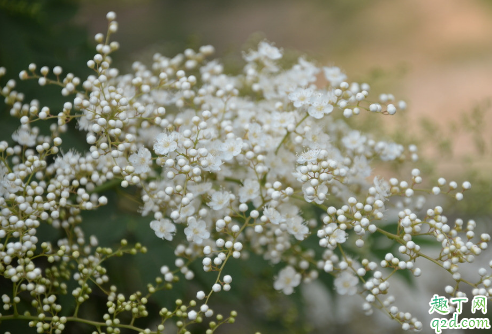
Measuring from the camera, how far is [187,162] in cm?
118

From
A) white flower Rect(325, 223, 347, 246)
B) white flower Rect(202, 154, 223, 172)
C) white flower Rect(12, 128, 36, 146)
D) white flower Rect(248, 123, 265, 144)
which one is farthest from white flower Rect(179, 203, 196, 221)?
white flower Rect(12, 128, 36, 146)

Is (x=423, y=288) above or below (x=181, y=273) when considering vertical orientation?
above

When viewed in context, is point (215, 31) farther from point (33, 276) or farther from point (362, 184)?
point (33, 276)

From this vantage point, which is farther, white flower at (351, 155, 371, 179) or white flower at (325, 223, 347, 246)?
white flower at (351, 155, 371, 179)

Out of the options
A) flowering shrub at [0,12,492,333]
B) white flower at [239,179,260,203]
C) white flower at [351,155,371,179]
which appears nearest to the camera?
flowering shrub at [0,12,492,333]

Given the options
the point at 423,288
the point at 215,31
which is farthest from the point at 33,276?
the point at 215,31

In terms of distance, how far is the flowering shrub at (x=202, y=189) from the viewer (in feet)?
3.81

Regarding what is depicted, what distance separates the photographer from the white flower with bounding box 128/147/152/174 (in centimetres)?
120

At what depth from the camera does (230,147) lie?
124 centimetres

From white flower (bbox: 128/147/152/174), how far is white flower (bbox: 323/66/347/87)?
2.02ft

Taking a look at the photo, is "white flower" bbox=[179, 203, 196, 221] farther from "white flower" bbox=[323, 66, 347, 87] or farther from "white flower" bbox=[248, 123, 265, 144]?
"white flower" bbox=[323, 66, 347, 87]

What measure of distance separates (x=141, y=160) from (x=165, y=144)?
8 cm

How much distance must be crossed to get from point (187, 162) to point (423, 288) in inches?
73.1

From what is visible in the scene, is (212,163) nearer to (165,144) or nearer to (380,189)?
(165,144)
